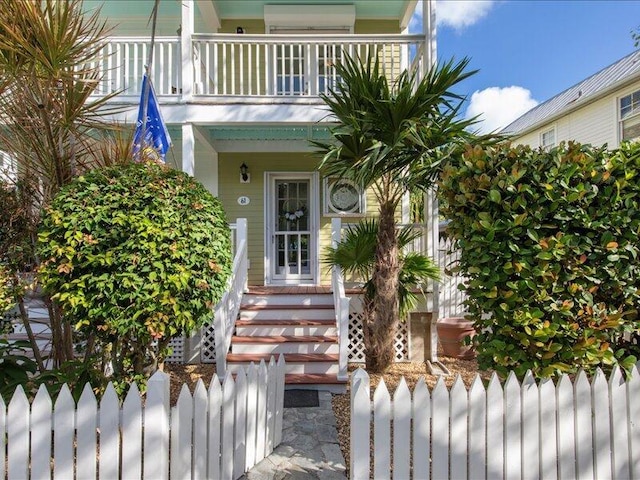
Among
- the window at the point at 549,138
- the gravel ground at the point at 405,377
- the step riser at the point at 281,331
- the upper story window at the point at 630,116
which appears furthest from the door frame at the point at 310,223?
the window at the point at 549,138

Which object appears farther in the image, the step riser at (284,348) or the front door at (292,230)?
the front door at (292,230)

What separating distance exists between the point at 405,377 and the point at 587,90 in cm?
1559

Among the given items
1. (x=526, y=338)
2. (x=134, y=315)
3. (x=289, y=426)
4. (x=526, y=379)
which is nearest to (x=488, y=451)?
(x=526, y=379)

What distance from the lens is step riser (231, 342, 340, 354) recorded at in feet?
17.2

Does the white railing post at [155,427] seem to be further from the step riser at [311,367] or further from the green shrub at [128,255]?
the step riser at [311,367]

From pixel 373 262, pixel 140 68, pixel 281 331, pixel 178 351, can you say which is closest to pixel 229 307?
pixel 281 331

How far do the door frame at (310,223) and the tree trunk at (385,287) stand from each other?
312 cm

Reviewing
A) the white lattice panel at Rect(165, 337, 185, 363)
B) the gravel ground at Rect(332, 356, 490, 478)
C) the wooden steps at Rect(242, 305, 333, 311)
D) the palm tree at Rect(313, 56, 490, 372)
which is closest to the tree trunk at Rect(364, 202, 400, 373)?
the palm tree at Rect(313, 56, 490, 372)

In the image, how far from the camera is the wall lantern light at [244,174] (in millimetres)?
8016

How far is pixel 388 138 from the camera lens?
4.70 meters

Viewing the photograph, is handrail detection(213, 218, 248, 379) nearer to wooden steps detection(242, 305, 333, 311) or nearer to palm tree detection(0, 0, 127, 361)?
wooden steps detection(242, 305, 333, 311)

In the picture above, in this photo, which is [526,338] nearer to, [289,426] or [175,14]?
[289,426]

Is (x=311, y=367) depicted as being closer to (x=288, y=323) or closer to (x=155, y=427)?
(x=288, y=323)

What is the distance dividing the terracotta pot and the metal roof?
6886 mm
